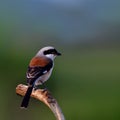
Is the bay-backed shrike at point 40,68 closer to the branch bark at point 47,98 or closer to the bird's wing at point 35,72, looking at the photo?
the bird's wing at point 35,72

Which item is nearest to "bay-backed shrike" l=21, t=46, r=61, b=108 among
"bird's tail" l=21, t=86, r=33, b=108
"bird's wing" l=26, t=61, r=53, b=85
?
"bird's wing" l=26, t=61, r=53, b=85

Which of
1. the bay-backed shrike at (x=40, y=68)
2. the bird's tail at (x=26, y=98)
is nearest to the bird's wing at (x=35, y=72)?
the bay-backed shrike at (x=40, y=68)

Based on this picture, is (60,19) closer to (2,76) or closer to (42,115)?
(2,76)

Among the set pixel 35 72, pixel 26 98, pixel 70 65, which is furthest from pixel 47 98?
pixel 70 65

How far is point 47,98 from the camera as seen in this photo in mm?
2756

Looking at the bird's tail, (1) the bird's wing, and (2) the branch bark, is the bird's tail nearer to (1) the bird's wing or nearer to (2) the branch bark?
(2) the branch bark

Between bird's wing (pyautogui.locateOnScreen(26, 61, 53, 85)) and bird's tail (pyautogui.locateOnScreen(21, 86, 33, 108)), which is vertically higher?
bird's wing (pyautogui.locateOnScreen(26, 61, 53, 85))

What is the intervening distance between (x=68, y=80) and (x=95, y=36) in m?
5.17

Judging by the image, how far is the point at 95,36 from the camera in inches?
634

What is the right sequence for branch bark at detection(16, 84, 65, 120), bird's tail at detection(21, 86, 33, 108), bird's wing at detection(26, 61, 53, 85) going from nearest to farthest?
branch bark at detection(16, 84, 65, 120) < bird's tail at detection(21, 86, 33, 108) < bird's wing at detection(26, 61, 53, 85)

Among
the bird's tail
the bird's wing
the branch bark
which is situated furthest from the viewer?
the bird's wing

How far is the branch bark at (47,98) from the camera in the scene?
2509 mm

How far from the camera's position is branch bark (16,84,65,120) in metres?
2.51

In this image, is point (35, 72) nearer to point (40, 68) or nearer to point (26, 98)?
point (40, 68)
